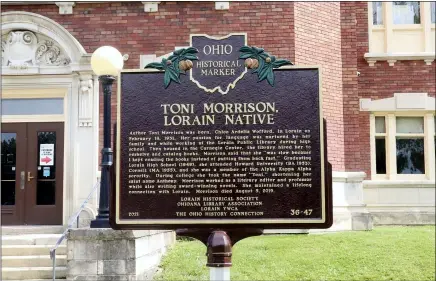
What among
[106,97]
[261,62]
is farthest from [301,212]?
[106,97]

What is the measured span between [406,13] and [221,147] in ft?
36.6

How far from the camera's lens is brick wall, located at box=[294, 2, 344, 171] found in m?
11.8

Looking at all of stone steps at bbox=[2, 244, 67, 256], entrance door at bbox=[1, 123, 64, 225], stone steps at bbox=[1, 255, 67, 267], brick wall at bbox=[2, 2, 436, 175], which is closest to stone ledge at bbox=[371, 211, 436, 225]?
brick wall at bbox=[2, 2, 436, 175]

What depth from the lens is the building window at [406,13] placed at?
1382cm

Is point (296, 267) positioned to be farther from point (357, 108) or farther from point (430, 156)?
point (430, 156)

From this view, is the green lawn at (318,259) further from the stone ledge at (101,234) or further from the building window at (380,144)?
the building window at (380,144)

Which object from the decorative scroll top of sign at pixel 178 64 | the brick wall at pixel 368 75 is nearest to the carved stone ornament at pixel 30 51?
the brick wall at pixel 368 75

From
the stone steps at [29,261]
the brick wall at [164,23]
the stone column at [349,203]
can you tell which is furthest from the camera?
the stone column at [349,203]

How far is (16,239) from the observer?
31.4 ft

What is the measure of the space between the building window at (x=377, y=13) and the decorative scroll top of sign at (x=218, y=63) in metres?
10.3

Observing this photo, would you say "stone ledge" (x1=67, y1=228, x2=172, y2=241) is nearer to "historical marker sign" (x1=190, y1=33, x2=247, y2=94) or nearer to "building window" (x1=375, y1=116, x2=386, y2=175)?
"historical marker sign" (x1=190, y1=33, x2=247, y2=94)

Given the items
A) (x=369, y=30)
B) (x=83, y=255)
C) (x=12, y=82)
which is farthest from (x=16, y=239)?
(x=369, y=30)

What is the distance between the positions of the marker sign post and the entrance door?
7664 millimetres

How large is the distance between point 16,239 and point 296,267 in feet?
15.9
